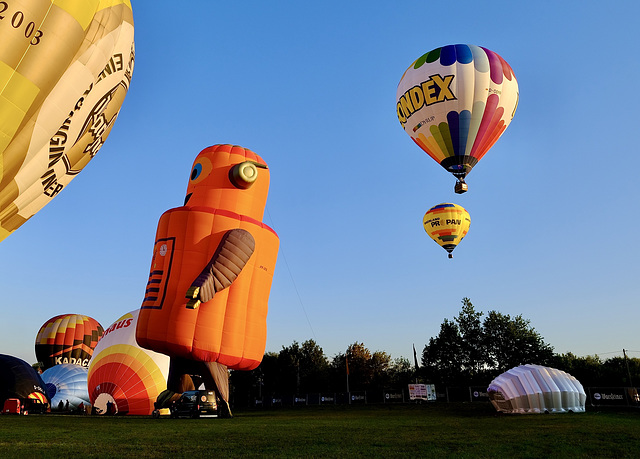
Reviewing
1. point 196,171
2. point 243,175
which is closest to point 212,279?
point 243,175

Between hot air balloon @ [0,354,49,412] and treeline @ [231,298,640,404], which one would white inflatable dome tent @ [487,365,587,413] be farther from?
treeline @ [231,298,640,404]

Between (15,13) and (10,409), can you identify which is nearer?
(15,13)

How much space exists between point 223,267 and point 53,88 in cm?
918

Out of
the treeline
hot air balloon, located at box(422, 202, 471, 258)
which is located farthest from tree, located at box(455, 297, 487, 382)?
hot air balloon, located at box(422, 202, 471, 258)

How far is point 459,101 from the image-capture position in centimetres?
2342

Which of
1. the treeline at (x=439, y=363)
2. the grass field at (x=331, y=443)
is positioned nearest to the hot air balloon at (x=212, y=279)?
the grass field at (x=331, y=443)

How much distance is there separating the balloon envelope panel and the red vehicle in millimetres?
24016

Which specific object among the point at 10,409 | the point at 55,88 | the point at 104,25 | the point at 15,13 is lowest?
the point at 10,409

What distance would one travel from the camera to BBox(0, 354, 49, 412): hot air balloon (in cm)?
2444

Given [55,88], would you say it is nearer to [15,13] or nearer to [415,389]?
[15,13]

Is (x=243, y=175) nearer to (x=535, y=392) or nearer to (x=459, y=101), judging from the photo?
(x=459, y=101)

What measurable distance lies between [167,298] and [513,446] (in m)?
11.6

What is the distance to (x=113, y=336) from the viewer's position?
24.4 meters

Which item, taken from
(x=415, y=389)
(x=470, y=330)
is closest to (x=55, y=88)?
(x=415, y=389)
